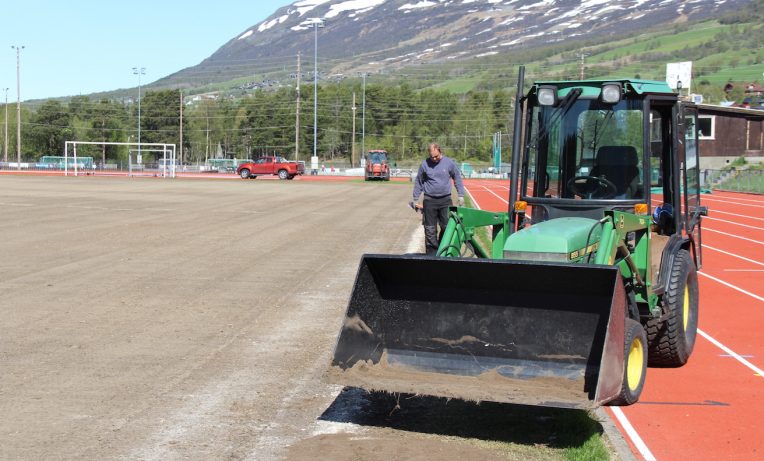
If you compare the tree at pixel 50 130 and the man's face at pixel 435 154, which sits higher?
the tree at pixel 50 130

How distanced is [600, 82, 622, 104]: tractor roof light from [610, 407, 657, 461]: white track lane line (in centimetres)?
269

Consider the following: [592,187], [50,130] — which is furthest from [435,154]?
[50,130]

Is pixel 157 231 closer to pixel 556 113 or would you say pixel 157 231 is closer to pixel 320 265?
pixel 320 265

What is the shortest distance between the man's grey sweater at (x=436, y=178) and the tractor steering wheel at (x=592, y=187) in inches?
225

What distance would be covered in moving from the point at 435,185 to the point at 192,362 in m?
6.92

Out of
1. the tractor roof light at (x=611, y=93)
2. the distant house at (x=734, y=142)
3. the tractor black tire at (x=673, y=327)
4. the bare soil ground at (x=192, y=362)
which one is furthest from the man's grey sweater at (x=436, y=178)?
the distant house at (x=734, y=142)

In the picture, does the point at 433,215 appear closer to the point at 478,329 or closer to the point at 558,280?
the point at 478,329

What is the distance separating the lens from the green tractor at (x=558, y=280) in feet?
21.2

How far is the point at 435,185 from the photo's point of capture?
14.5 m

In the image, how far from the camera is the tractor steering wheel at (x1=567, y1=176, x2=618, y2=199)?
848cm

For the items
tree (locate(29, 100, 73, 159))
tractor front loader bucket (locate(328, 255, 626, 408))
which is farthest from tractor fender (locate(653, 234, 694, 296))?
tree (locate(29, 100, 73, 159))

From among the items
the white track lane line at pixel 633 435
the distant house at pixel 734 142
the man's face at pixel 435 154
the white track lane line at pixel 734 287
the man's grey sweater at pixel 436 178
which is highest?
the distant house at pixel 734 142

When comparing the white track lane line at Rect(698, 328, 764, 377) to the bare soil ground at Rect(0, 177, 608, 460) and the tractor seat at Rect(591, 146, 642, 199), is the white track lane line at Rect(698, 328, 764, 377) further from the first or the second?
the bare soil ground at Rect(0, 177, 608, 460)

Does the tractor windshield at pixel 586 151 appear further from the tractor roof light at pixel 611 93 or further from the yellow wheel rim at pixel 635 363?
the yellow wheel rim at pixel 635 363
